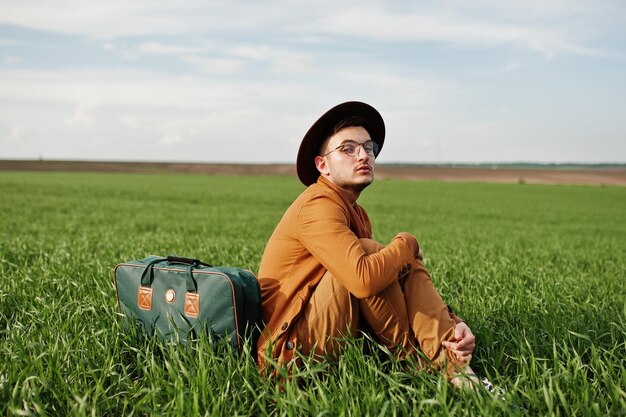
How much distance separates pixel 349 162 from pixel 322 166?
210 millimetres

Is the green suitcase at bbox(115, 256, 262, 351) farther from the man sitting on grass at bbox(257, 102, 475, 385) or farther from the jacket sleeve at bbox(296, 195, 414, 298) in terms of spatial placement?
the jacket sleeve at bbox(296, 195, 414, 298)

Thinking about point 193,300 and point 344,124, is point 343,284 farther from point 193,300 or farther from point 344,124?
point 344,124

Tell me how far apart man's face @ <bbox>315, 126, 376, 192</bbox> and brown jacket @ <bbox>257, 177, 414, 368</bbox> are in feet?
0.29

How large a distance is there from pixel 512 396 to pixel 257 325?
58.3 inches

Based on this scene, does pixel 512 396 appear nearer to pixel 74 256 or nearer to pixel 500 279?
pixel 500 279

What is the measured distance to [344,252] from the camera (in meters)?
3.22

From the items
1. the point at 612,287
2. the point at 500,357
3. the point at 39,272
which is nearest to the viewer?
the point at 500,357

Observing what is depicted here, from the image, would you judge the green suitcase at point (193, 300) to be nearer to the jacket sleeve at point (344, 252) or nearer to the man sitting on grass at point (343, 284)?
the man sitting on grass at point (343, 284)

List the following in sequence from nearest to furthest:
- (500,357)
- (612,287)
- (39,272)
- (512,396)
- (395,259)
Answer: (512,396)
(395,259)
(500,357)
(39,272)
(612,287)

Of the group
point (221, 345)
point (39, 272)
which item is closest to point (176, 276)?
point (221, 345)

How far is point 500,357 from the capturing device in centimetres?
361

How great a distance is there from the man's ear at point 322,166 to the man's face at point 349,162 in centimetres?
2

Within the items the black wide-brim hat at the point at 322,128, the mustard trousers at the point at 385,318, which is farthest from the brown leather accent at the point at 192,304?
the black wide-brim hat at the point at 322,128

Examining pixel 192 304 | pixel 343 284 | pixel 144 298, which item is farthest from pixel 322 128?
pixel 144 298
